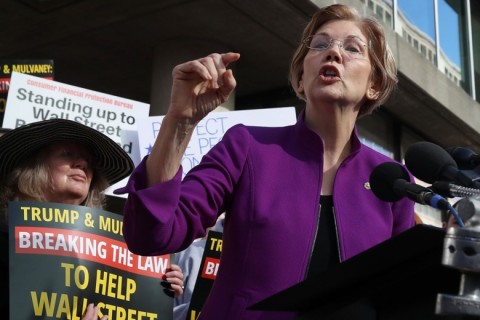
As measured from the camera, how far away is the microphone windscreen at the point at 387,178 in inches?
81.1

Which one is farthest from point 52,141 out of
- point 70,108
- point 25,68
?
point 25,68

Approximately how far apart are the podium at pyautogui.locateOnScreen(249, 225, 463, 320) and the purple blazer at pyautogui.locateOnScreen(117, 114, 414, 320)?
0.29 meters

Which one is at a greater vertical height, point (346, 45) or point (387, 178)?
point (346, 45)

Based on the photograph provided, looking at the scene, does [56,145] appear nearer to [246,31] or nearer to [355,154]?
[355,154]

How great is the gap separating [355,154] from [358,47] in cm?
32

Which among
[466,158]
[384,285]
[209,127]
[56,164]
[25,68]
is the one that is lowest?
[384,285]

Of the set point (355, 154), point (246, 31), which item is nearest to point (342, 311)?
point (355, 154)

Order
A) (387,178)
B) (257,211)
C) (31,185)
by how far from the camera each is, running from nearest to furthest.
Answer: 1. (387,178)
2. (257,211)
3. (31,185)

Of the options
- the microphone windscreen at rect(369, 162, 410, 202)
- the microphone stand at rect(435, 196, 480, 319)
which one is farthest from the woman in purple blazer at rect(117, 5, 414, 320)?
the microphone stand at rect(435, 196, 480, 319)

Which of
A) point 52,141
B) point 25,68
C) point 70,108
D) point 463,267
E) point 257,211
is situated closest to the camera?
point 463,267

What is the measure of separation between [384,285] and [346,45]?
0.99 meters

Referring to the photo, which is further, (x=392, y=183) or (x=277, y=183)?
(x=277, y=183)

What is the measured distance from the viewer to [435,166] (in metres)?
1.95

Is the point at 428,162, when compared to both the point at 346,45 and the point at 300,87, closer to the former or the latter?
the point at 346,45
